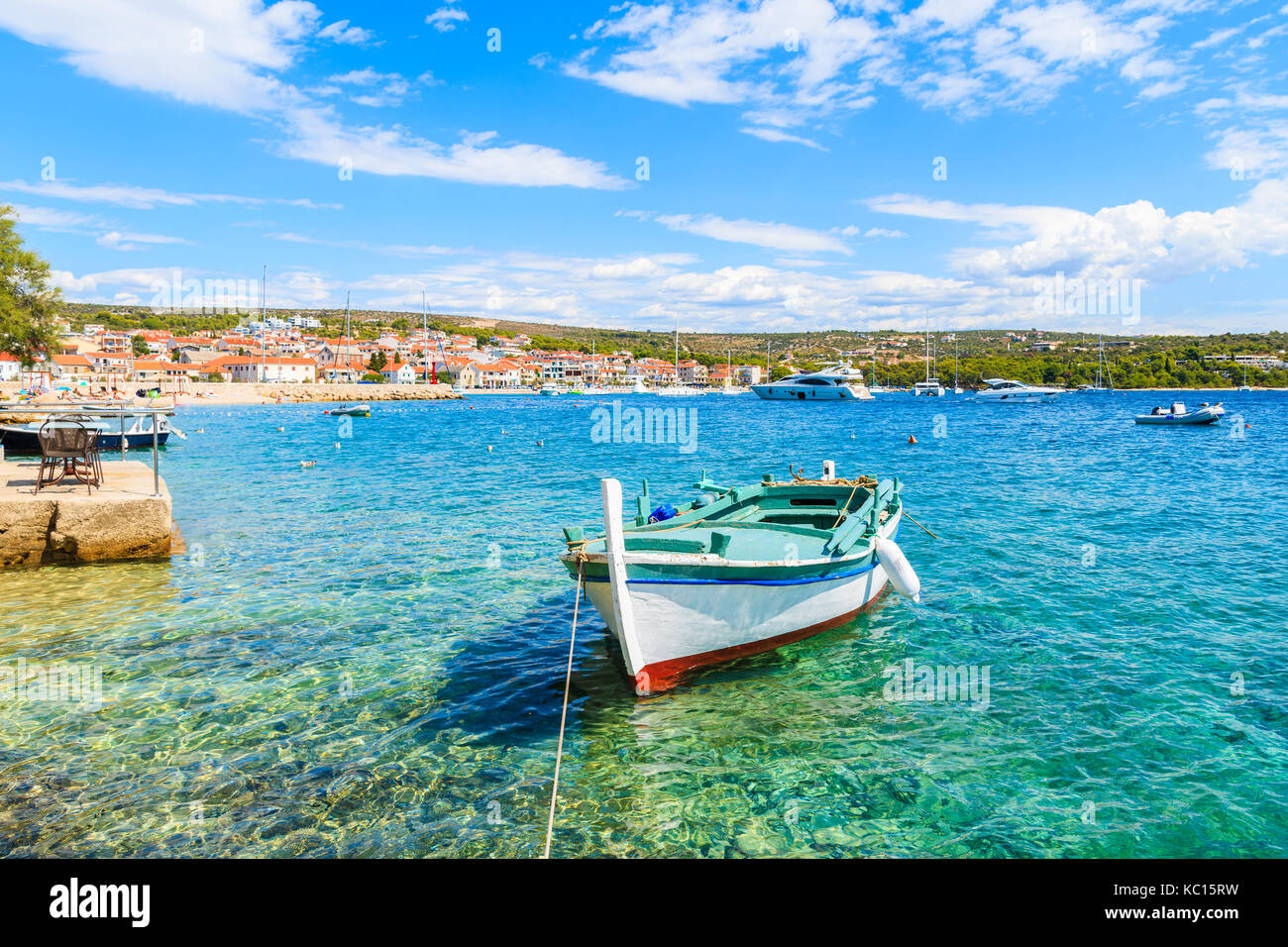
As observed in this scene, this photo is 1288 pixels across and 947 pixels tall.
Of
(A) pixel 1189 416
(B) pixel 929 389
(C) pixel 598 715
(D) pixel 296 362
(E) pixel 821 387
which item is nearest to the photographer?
Result: (C) pixel 598 715

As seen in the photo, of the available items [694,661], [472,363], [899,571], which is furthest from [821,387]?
[694,661]

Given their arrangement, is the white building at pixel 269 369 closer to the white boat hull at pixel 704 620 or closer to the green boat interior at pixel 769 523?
the green boat interior at pixel 769 523

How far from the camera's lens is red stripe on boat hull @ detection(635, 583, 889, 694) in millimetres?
8195

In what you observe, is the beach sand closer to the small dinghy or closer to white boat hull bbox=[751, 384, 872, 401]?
white boat hull bbox=[751, 384, 872, 401]

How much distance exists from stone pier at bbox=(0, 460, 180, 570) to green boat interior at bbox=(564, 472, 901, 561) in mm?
8411

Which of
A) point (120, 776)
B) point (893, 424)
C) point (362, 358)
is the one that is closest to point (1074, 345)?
point (893, 424)

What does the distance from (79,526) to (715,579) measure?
11.7 meters

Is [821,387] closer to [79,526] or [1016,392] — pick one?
[1016,392]

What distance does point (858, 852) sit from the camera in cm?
566

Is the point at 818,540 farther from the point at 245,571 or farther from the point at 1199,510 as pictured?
the point at 1199,510

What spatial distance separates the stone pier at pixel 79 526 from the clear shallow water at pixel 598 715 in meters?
0.45

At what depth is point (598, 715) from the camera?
789 cm

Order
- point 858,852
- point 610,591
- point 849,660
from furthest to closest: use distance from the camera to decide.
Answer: point 849,660 < point 610,591 < point 858,852

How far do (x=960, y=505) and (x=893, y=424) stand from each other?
2104 inches
